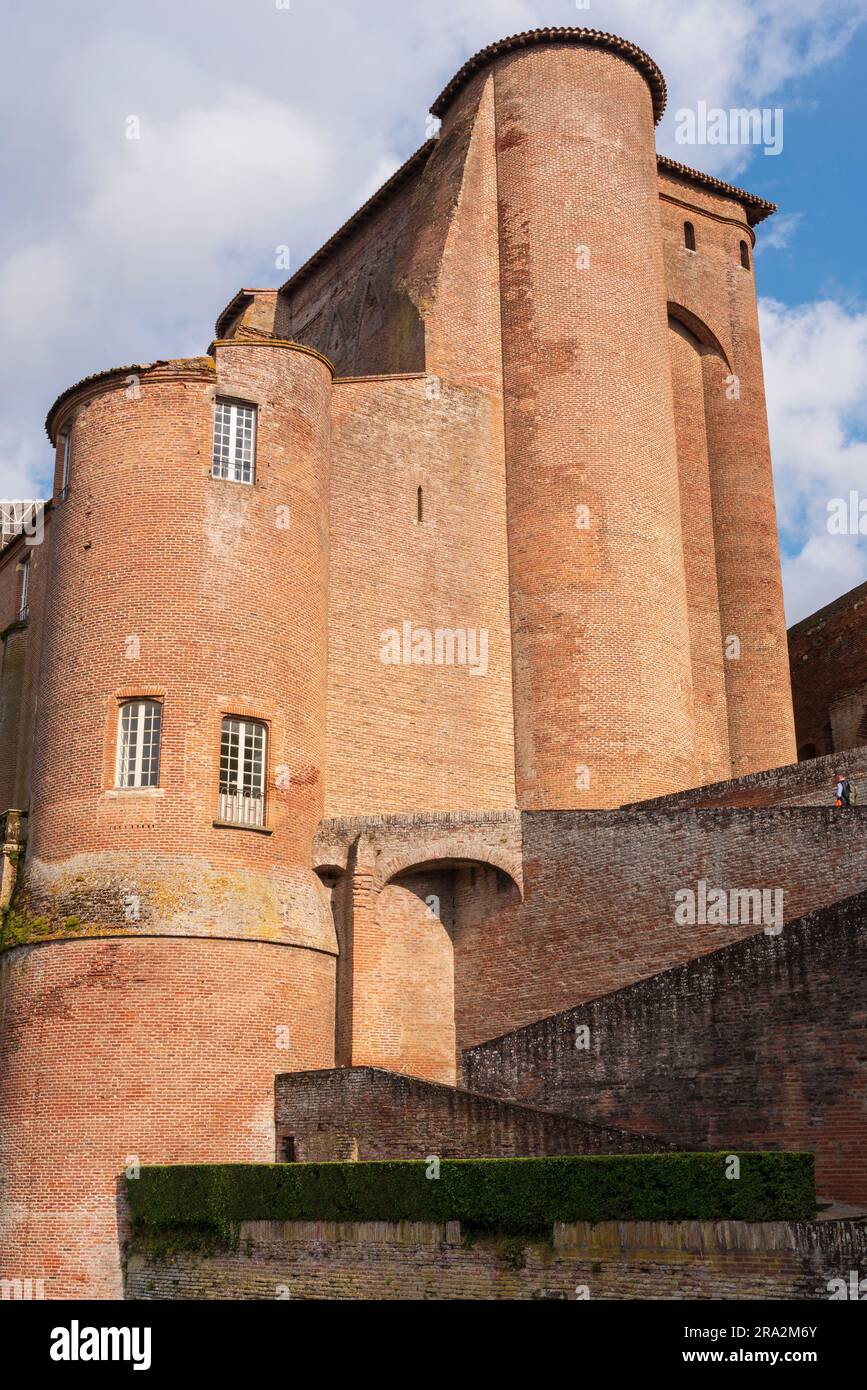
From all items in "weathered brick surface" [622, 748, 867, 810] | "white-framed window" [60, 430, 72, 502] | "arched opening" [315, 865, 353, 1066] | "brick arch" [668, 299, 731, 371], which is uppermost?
"brick arch" [668, 299, 731, 371]

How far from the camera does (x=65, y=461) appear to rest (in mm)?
24781

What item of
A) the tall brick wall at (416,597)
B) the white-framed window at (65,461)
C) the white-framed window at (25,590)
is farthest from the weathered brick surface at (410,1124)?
the white-framed window at (25,590)

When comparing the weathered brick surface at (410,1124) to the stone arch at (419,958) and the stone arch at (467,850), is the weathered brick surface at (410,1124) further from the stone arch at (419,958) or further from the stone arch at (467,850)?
the stone arch at (467,850)

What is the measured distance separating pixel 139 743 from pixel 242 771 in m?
1.58

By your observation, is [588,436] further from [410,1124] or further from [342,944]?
[410,1124]

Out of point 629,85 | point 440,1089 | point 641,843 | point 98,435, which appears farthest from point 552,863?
point 629,85

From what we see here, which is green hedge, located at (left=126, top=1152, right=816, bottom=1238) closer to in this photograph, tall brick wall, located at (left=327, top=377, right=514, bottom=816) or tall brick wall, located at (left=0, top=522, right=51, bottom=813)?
tall brick wall, located at (left=327, top=377, right=514, bottom=816)

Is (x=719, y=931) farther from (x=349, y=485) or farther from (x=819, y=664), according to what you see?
(x=819, y=664)

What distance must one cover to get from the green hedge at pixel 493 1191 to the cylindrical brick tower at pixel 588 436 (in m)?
10.7

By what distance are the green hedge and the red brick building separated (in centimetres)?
160

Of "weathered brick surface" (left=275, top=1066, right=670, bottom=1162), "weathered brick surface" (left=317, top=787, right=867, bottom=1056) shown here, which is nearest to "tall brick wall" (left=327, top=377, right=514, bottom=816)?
"weathered brick surface" (left=317, top=787, right=867, bottom=1056)

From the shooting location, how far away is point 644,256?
101 ft

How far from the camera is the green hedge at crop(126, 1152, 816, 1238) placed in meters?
13.2

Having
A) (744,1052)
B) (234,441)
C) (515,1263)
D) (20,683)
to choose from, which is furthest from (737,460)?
(515,1263)
